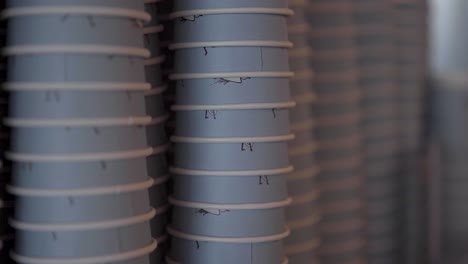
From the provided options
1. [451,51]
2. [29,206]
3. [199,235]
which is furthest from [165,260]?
[451,51]

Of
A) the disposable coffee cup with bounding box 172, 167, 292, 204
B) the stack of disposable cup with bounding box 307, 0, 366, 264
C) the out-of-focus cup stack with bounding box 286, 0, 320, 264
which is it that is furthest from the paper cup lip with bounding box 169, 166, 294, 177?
the stack of disposable cup with bounding box 307, 0, 366, 264

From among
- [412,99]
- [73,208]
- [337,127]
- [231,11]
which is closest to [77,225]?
[73,208]

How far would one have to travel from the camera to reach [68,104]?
1.73 feet

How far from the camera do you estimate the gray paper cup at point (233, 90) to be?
1.99ft

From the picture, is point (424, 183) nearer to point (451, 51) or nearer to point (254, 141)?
point (451, 51)

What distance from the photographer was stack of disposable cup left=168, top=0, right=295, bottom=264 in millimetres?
605

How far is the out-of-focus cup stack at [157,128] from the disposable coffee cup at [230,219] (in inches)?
1.4

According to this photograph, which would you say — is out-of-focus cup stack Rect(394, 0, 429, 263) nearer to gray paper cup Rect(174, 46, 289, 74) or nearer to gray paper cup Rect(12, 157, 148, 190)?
gray paper cup Rect(174, 46, 289, 74)

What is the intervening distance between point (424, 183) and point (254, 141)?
546mm

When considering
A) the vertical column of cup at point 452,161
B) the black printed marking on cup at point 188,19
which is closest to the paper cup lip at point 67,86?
the black printed marking on cup at point 188,19

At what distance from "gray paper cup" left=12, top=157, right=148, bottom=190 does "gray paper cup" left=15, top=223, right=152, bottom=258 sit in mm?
39

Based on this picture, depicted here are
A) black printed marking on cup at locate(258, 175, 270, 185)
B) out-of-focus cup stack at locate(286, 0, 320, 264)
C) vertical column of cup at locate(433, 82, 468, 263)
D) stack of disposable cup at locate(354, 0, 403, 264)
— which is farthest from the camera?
vertical column of cup at locate(433, 82, 468, 263)

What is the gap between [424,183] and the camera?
1072 millimetres

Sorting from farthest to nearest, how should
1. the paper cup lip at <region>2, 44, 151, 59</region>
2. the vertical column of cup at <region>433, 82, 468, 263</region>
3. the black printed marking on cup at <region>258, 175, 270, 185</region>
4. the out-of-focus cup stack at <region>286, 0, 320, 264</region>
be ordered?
1. the vertical column of cup at <region>433, 82, 468, 263</region>
2. the out-of-focus cup stack at <region>286, 0, 320, 264</region>
3. the black printed marking on cup at <region>258, 175, 270, 185</region>
4. the paper cup lip at <region>2, 44, 151, 59</region>
